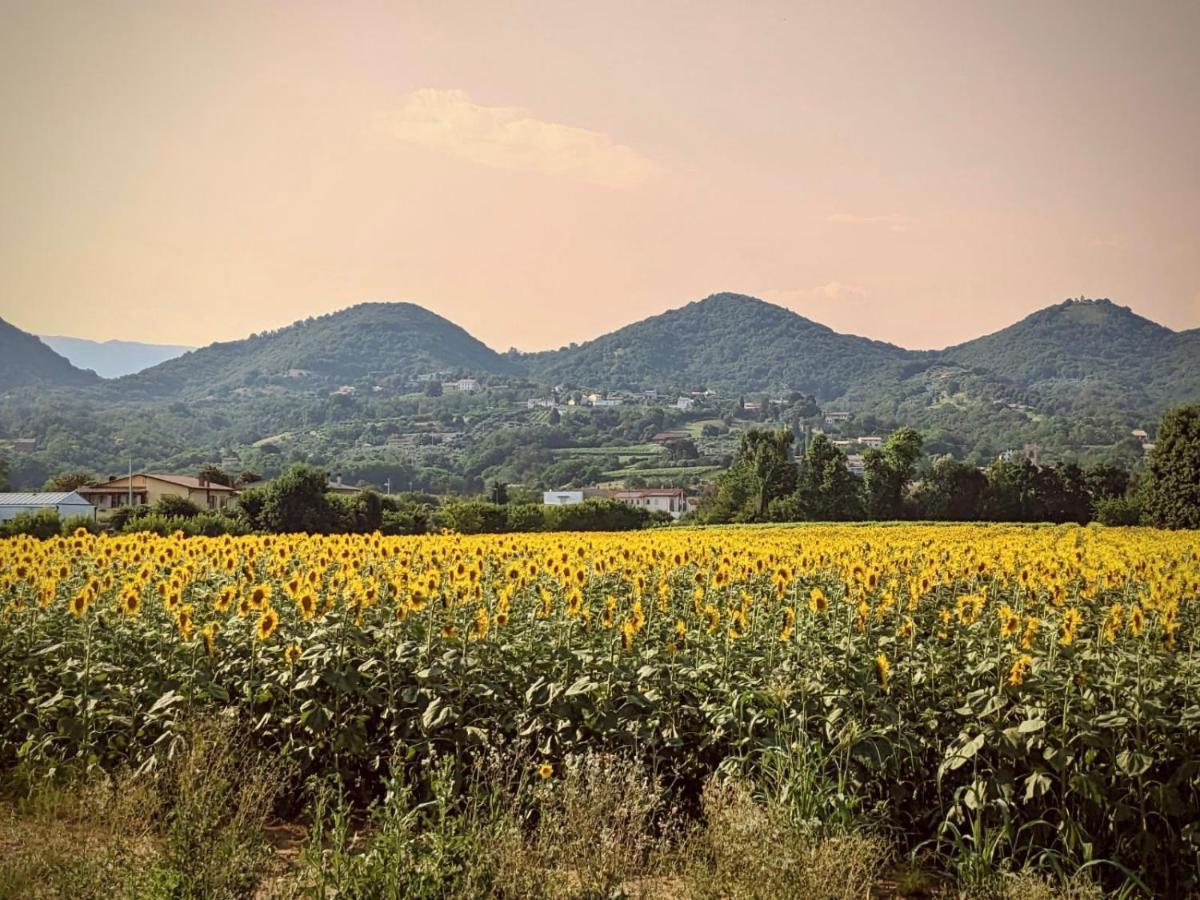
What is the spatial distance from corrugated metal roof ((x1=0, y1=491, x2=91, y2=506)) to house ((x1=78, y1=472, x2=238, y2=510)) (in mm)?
1293

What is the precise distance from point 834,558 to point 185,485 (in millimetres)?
56178

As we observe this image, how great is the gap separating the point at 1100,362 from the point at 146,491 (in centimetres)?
15671

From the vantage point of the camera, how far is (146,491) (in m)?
65.7

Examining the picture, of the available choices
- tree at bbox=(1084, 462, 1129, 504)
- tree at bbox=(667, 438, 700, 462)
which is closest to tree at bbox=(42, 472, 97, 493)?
tree at bbox=(1084, 462, 1129, 504)

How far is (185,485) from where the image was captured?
62.2 meters

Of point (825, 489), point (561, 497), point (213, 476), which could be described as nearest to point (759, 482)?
point (825, 489)

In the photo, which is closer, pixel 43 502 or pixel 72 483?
pixel 43 502

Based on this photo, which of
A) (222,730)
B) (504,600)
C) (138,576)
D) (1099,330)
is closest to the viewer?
(222,730)

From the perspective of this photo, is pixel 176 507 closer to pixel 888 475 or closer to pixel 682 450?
pixel 888 475

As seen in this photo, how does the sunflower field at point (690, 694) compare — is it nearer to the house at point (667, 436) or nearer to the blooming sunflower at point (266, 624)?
the blooming sunflower at point (266, 624)

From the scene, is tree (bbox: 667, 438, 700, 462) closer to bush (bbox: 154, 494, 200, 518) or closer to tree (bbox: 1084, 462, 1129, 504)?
tree (bbox: 1084, 462, 1129, 504)

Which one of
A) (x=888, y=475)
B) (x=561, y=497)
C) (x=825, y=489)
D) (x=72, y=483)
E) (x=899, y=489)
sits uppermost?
Answer: (x=888, y=475)

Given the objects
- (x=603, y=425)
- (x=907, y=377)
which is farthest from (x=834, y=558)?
(x=907, y=377)

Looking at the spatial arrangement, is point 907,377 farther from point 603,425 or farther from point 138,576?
point 138,576
